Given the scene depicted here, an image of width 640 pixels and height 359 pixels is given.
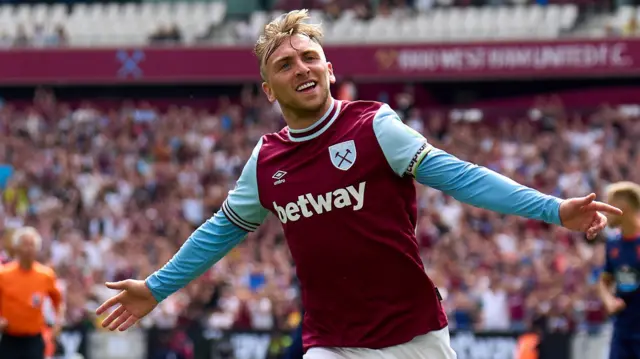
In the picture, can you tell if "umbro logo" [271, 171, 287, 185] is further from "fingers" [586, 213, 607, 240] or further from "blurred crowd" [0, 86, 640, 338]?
"blurred crowd" [0, 86, 640, 338]

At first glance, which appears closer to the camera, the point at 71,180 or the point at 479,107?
the point at 71,180

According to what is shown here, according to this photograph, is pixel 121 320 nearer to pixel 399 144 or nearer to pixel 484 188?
pixel 399 144

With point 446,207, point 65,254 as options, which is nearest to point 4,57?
point 65,254

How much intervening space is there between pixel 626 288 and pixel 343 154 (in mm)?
5004

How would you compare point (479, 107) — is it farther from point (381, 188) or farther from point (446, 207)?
point (381, 188)

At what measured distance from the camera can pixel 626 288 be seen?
9.78m

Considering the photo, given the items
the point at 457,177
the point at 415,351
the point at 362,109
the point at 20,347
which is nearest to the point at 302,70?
the point at 362,109

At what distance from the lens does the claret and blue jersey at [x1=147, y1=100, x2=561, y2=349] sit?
5.29 metres

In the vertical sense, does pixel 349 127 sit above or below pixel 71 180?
above

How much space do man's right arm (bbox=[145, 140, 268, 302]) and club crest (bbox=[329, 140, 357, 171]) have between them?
459mm

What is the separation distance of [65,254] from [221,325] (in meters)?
3.94

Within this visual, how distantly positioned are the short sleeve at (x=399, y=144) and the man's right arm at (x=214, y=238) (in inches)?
26.0

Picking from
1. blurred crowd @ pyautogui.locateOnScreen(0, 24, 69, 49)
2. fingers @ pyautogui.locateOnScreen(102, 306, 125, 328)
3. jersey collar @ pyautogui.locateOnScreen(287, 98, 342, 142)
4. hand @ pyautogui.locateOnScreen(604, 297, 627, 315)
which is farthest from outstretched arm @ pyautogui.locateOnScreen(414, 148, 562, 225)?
blurred crowd @ pyautogui.locateOnScreen(0, 24, 69, 49)

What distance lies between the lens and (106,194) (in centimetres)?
2198
